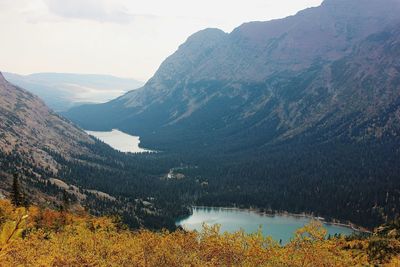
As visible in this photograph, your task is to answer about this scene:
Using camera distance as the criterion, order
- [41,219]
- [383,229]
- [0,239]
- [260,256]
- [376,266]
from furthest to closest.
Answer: [383,229] < [41,219] < [376,266] < [260,256] < [0,239]

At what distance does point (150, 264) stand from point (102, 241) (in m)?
11.9

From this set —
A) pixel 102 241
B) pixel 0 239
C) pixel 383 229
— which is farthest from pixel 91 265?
pixel 383 229

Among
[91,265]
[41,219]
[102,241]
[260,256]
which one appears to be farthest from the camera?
[41,219]

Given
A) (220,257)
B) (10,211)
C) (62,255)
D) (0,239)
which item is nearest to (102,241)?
(62,255)

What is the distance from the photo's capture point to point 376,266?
9812 centimetres

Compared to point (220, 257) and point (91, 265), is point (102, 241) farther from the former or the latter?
point (220, 257)

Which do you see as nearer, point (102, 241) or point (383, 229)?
point (102, 241)

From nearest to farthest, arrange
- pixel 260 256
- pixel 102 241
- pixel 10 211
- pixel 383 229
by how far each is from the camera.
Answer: pixel 260 256, pixel 102 241, pixel 10 211, pixel 383 229

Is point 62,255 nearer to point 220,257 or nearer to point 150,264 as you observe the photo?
point 150,264

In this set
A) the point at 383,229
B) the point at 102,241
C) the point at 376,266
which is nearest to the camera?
the point at 102,241

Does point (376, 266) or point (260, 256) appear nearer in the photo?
point (260, 256)

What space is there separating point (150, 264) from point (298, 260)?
994 inches

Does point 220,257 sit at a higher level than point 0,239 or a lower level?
lower

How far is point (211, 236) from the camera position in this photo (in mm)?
87375
